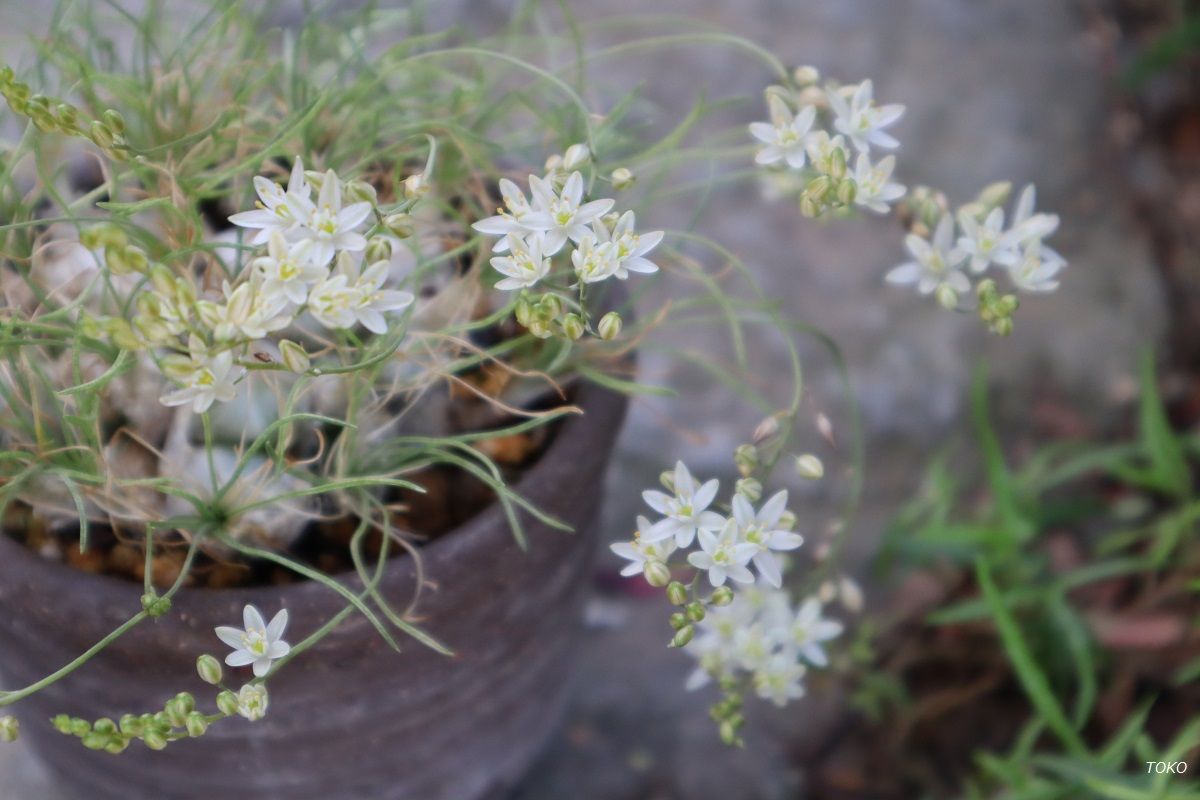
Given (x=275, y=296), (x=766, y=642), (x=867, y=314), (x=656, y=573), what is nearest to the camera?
(x=275, y=296)

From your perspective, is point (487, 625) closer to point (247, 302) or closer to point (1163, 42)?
point (247, 302)

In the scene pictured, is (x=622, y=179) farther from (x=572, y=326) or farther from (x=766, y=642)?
(x=766, y=642)

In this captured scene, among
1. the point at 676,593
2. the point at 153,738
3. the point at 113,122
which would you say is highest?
the point at 113,122

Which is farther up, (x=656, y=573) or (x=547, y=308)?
(x=547, y=308)

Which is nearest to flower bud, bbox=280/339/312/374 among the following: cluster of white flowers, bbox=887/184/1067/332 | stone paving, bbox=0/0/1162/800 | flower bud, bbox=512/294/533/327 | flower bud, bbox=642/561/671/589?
flower bud, bbox=512/294/533/327

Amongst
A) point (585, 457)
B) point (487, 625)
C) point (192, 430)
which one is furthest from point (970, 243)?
point (192, 430)

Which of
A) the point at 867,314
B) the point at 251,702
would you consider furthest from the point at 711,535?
the point at 867,314
